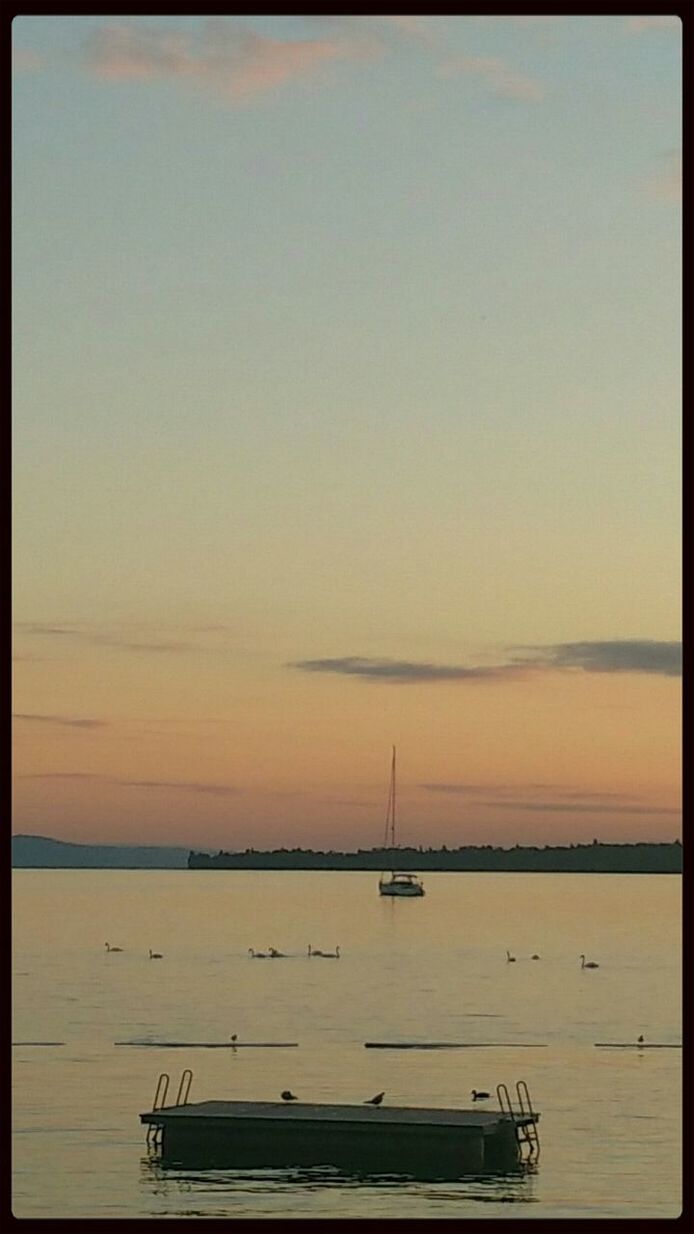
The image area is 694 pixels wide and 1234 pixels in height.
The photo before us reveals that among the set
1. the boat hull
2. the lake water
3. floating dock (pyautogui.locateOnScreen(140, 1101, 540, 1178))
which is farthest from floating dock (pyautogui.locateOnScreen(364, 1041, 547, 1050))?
the boat hull

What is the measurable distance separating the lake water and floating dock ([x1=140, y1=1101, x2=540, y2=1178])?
0.17 meters

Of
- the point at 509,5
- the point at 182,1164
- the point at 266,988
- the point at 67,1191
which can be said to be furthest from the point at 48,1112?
the point at 509,5

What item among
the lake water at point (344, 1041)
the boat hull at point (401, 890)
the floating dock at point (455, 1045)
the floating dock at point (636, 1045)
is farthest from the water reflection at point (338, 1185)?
the boat hull at point (401, 890)

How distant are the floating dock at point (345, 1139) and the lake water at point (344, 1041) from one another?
0.17 m

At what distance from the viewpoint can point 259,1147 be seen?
14125 millimetres

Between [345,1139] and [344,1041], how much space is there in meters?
15.2

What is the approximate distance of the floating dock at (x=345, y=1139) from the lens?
14.0 meters

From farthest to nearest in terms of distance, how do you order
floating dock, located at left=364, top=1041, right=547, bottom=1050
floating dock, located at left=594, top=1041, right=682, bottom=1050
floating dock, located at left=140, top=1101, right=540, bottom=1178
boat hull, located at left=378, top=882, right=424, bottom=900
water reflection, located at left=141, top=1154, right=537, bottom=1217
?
1. boat hull, located at left=378, top=882, right=424, bottom=900
2. floating dock, located at left=594, top=1041, right=682, bottom=1050
3. floating dock, located at left=364, top=1041, right=547, bottom=1050
4. floating dock, located at left=140, top=1101, right=540, bottom=1178
5. water reflection, located at left=141, top=1154, right=537, bottom=1217

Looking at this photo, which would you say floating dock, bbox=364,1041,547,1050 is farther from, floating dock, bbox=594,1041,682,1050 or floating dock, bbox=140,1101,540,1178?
floating dock, bbox=140,1101,540,1178

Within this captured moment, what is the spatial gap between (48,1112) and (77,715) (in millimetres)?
19474

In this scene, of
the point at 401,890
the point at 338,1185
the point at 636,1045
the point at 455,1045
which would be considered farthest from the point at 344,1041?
the point at 401,890

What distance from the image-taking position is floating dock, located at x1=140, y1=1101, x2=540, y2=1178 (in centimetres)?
1405
